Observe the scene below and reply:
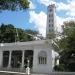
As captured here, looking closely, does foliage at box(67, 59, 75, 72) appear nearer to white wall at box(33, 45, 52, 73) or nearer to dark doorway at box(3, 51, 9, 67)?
white wall at box(33, 45, 52, 73)

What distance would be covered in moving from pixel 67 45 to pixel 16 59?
10.8m

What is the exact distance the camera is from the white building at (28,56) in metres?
39.0

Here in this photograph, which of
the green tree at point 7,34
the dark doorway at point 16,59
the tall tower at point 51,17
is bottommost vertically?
the dark doorway at point 16,59

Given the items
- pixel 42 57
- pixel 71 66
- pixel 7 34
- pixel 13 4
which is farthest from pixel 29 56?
pixel 13 4

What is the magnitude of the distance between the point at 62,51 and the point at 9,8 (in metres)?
27.3

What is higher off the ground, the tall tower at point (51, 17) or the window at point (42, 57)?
the tall tower at point (51, 17)

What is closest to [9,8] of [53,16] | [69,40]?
[69,40]

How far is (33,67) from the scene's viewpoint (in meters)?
39.9

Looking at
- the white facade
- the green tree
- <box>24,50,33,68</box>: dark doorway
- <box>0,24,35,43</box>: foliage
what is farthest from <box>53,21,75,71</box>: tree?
the green tree

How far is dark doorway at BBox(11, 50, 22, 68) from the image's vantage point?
143 feet

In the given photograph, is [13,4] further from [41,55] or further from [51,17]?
[51,17]

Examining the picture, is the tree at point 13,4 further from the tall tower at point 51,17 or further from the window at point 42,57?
Result: the tall tower at point 51,17

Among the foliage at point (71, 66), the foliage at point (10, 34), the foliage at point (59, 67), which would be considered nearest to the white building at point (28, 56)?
the foliage at point (59, 67)

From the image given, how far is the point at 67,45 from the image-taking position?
36750 mm
